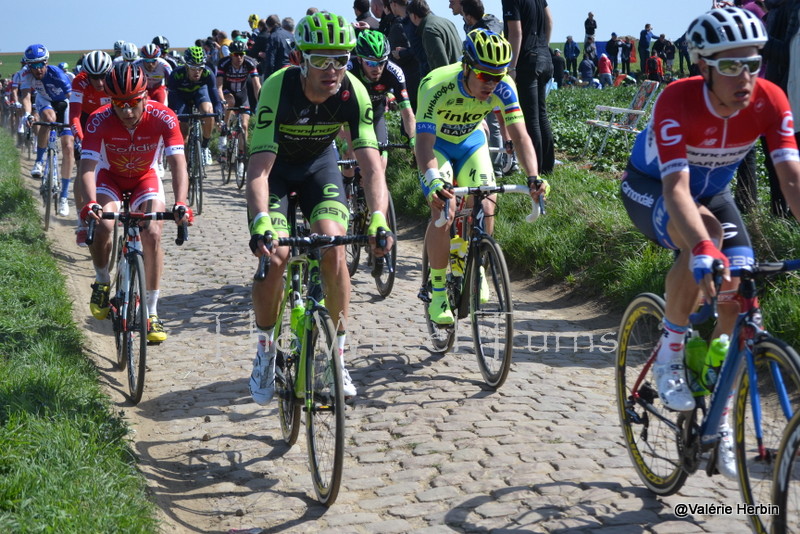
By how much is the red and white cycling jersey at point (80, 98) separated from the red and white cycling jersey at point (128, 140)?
3.43m

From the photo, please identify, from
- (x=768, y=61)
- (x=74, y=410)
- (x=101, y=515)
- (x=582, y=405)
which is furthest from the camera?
(x=768, y=61)

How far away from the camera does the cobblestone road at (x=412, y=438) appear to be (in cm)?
488

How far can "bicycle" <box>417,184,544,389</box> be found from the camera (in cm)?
659

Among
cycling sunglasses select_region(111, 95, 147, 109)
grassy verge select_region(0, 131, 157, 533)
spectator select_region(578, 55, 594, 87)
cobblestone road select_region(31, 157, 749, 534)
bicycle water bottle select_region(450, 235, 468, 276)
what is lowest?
cobblestone road select_region(31, 157, 749, 534)

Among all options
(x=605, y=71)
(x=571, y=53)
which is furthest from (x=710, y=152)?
(x=571, y=53)

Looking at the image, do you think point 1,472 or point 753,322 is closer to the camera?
point 753,322

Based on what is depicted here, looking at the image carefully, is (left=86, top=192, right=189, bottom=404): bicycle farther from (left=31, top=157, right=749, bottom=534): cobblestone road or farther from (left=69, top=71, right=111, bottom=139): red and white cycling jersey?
(left=69, top=71, right=111, bottom=139): red and white cycling jersey

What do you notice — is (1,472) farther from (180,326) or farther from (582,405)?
(180,326)

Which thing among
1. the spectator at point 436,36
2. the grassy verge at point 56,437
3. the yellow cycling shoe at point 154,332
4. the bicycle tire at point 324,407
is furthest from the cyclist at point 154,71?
the bicycle tire at point 324,407

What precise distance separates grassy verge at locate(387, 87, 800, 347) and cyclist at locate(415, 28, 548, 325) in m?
2.08

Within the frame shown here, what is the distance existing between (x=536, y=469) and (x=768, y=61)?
504cm

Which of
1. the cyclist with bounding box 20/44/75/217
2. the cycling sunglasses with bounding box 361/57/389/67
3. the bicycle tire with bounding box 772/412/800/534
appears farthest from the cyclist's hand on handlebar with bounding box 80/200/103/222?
the cyclist with bounding box 20/44/75/217

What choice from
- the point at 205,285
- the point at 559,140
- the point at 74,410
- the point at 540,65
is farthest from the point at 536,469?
the point at 559,140

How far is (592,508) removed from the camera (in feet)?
15.7
